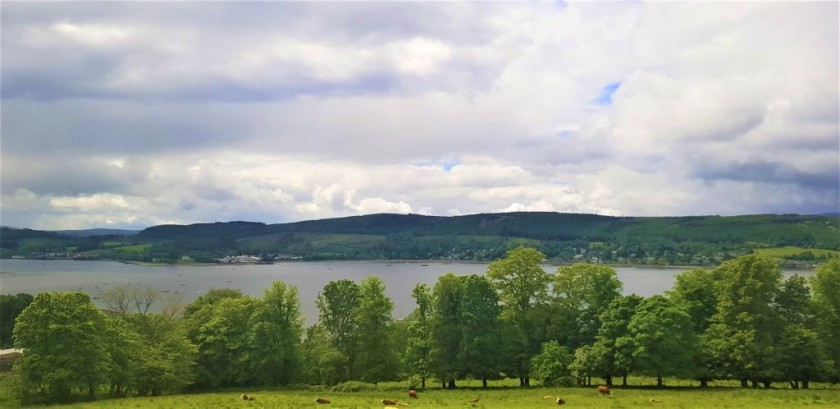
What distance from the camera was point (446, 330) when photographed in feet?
168

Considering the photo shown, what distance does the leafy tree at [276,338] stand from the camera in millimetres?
50812

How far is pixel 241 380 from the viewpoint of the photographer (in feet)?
168

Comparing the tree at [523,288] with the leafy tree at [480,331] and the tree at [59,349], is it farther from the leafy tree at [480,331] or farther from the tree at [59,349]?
the tree at [59,349]

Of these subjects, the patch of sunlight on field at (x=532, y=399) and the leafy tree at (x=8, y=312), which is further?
the leafy tree at (x=8, y=312)

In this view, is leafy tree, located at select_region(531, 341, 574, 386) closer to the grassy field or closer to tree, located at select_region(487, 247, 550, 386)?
the grassy field

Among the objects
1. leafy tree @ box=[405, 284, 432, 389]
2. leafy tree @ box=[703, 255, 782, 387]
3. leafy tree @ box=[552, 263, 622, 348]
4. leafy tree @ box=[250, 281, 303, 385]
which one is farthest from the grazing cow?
leafy tree @ box=[250, 281, 303, 385]

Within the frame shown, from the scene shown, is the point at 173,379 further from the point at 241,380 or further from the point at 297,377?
the point at 297,377

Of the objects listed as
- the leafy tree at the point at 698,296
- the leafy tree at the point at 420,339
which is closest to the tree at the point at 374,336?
the leafy tree at the point at 420,339

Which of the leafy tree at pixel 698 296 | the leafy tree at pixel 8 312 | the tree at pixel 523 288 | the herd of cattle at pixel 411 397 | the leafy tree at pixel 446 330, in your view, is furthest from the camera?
the leafy tree at pixel 8 312

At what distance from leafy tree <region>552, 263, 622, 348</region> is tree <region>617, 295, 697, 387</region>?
499 cm

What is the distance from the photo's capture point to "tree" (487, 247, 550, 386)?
52.8 meters

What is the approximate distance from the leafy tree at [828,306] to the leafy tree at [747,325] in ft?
14.0

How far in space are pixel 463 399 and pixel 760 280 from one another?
27683 mm

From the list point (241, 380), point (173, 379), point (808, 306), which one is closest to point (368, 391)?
point (241, 380)
